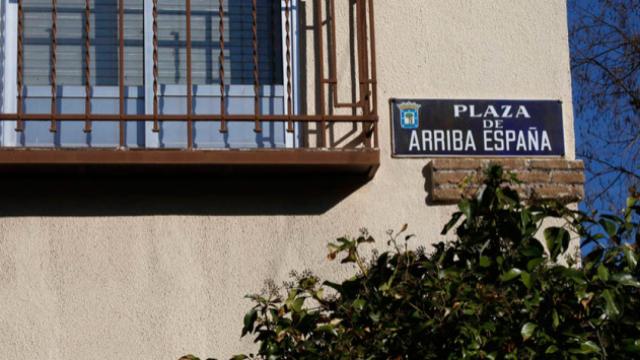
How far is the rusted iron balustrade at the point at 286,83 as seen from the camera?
801 centimetres

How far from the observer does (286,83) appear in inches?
339

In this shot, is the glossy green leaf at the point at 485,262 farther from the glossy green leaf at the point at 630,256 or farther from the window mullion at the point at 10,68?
the window mullion at the point at 10,68

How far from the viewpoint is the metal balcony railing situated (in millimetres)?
7934

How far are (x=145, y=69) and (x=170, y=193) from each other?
856mm

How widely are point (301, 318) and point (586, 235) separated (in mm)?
1295

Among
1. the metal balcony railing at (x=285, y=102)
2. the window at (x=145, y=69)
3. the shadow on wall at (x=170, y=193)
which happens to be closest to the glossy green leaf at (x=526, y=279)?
the metal balcony railing at (x=285, y=102)

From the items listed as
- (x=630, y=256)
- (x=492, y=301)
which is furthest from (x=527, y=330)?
(x=630, y=256)

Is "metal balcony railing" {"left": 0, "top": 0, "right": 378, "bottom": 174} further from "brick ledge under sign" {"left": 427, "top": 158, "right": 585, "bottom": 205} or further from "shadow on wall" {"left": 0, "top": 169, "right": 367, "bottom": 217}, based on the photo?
"brick ledge under sign" {"left": 427, "top": 158, "right": 585, "bottom": 205}

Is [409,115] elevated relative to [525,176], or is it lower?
elevated

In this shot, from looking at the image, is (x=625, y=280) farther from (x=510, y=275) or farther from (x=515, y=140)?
(x=515, y=140)

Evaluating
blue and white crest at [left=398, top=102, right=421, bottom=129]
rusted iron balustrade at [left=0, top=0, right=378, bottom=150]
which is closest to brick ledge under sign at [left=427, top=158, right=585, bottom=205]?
blue and white crest at [left=398, top=102, right=421, bottom=129]

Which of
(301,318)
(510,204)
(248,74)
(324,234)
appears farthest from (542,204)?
(248,74)

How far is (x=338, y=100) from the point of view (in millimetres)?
8492

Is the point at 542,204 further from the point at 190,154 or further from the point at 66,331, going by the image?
the point at 66,331
